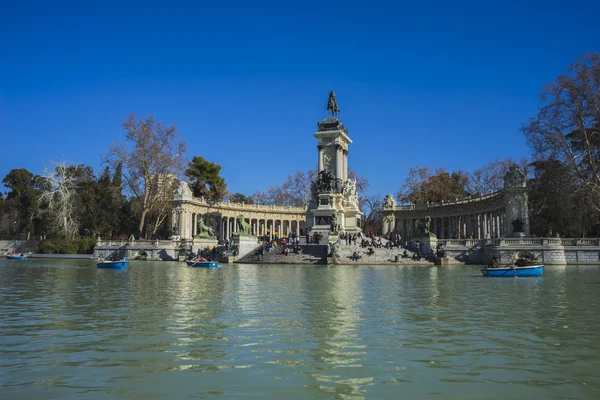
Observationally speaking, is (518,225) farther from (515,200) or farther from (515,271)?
(515,271)

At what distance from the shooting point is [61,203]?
63.4 metres

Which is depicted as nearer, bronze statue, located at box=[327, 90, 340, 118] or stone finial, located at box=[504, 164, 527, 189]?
stone finial, located at box=[504, 164, 527, 189]

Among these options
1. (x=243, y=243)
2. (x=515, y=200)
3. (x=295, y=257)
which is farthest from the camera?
(x=515, y=200)

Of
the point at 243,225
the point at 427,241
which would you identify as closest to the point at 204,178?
the point at 243,225

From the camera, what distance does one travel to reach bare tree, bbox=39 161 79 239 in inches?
2484

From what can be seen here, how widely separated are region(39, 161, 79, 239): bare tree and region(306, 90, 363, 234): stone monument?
1187 inches

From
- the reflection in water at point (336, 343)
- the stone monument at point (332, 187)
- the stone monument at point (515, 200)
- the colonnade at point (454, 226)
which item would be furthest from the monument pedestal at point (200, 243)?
the reflection in water at point (336, 343)

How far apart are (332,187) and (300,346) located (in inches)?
1980

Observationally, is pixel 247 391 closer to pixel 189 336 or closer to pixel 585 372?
pixel 189 336

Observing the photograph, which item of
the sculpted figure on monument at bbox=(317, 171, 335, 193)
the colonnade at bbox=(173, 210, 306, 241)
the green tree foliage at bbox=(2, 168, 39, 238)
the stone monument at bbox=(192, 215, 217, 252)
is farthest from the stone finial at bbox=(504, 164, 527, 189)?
the green tree foliage at bbox=(2, 168, 39, 238)

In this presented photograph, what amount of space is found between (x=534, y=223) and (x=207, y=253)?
121 ft

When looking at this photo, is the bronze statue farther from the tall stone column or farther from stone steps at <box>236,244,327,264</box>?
stone steps at <box>236,244,327,264</box>

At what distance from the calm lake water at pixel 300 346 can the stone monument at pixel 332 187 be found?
39491 millimetres

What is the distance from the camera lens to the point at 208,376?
7.54m
